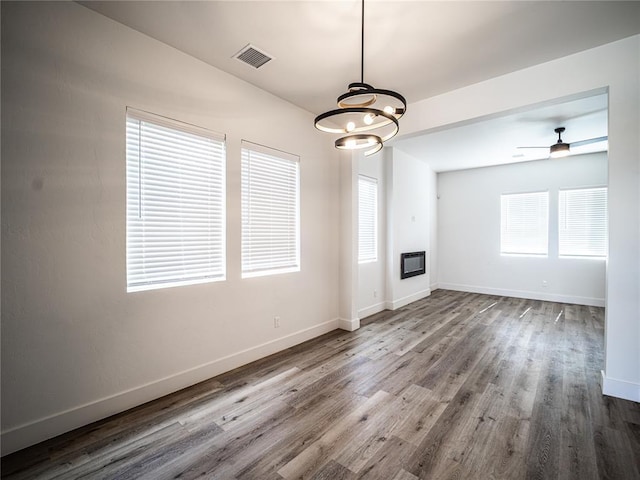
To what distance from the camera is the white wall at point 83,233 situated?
1903mm

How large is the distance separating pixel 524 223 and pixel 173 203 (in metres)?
7.36

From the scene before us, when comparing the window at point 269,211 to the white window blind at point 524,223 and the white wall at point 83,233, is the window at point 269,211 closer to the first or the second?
the white wall at point 83,233

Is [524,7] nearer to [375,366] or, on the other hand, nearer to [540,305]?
[375,366]

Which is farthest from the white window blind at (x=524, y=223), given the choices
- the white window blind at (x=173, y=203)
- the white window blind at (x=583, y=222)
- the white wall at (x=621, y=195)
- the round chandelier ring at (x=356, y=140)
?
the white window blind at (x=173, y=203)

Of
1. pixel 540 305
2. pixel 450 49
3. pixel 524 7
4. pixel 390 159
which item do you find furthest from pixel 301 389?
pixel 540 305

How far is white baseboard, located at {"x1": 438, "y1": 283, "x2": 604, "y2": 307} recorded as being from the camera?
591 centimetres

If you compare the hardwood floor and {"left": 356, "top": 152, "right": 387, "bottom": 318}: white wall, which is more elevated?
{"left": 356, "top": 152, "right": 387, "bottom": 318}: white wall

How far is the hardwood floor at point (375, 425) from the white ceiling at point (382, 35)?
10.5 ft

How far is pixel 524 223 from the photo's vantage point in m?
6.66

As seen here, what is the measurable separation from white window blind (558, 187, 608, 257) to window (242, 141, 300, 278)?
6.09 metres

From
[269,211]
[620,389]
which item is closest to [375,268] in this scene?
[269,211]

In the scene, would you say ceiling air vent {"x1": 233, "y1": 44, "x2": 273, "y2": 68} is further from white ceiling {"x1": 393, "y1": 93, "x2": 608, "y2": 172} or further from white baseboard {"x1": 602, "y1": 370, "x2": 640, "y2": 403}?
white baseboard {"x1": 602, "y1": 370, "x2": 640, "y2": 403}

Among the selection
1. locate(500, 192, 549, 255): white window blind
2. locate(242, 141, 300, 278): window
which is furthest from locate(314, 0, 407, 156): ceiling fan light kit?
locate(500, 192, 549, 255): white window blind

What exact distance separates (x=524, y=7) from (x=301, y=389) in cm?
366
